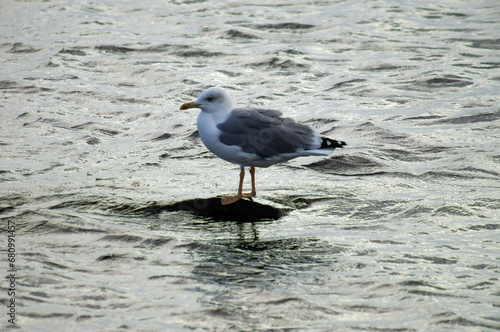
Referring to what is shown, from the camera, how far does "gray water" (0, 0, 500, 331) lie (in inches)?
191

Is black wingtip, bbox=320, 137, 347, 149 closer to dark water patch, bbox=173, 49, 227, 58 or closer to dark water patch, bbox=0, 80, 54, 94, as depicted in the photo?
dark water patch, bbox=0, 80, 54, 94

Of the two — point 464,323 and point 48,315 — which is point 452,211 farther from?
point 48,315

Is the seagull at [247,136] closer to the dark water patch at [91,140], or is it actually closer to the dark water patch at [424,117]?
the dark water patch at [91,140]

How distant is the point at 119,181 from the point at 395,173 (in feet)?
10.2

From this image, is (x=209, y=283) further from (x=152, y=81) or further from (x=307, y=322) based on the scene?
(x=152, y=81)

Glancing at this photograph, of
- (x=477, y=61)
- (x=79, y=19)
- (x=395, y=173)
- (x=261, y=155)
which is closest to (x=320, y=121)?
(x=395, y=173)

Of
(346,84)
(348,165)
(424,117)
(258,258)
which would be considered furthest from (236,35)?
(258,258)

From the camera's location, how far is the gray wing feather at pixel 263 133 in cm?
665

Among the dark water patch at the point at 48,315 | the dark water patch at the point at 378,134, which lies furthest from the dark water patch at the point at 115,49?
the dark water patch at the point at 48,315

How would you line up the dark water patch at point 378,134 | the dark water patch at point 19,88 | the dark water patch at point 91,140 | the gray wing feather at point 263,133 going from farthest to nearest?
the dark water patch at point 19,88
the dark water patch at point 378,134
the dark water patch at point 91,140
the gray wing feather at point 263,133

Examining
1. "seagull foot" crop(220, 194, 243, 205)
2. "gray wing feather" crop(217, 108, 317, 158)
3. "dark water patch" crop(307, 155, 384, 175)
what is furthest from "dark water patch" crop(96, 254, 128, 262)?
"dark water patch" crop(307, 155, 384, 175)

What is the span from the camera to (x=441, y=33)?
1543cm

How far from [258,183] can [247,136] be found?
1072 mm

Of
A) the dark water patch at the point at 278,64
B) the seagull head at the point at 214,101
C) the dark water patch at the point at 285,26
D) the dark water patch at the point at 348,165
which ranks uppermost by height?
the seagull head at the point at 214,101
